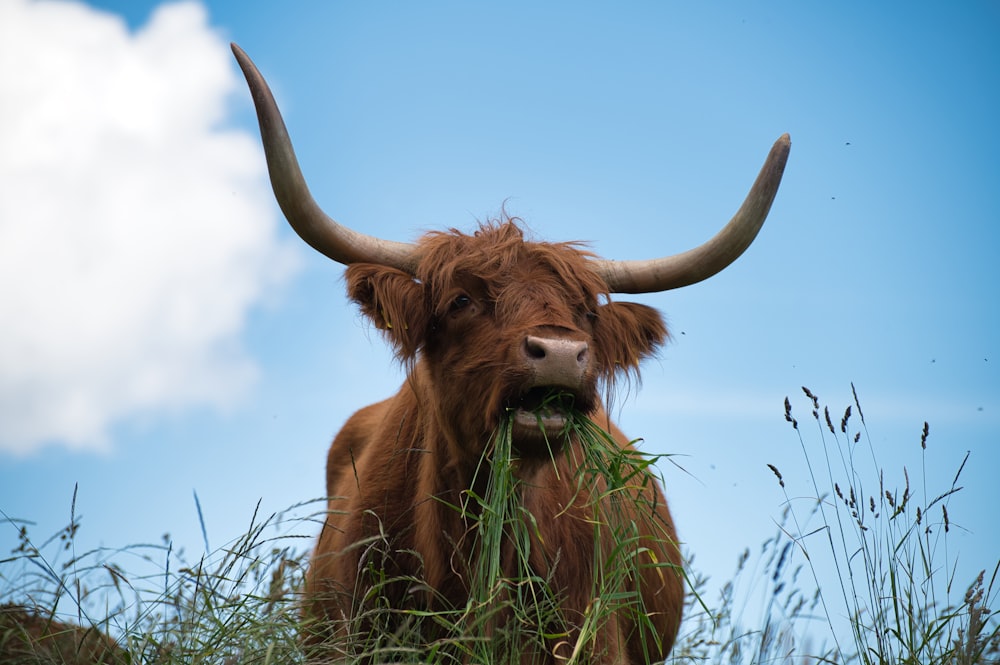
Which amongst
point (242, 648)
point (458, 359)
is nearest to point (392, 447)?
point (458, 359)

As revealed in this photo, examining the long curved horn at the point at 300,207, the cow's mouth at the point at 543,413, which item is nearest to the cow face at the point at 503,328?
the cow's mouth at the point at 543,413

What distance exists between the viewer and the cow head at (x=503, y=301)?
3.86 m

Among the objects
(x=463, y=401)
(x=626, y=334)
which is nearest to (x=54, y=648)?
(x=463, y=401)

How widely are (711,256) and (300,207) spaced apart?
196 centimetres

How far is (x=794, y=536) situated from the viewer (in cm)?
414

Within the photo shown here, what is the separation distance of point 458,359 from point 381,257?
0.78m

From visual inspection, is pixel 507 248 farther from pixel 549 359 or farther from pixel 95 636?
pixel 95 636

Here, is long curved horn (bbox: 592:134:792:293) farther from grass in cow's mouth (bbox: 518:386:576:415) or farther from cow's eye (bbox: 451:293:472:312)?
grass in cow's mouth (bbox: 518:386:576:415)

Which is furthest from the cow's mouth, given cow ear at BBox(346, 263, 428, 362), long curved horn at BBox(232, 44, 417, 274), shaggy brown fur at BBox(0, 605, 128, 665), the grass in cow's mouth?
shaggy brown fur at BBox(0, 605, 128, 665)

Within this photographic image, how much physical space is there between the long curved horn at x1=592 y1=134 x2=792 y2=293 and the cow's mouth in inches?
44.3

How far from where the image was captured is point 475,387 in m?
4.00

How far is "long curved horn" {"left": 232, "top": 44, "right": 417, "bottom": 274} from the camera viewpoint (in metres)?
4.22

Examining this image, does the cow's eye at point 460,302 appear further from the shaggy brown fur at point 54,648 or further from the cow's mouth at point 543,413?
the shaggy brown fur at point 54,648

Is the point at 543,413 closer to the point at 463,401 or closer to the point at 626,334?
the point at 463,401
